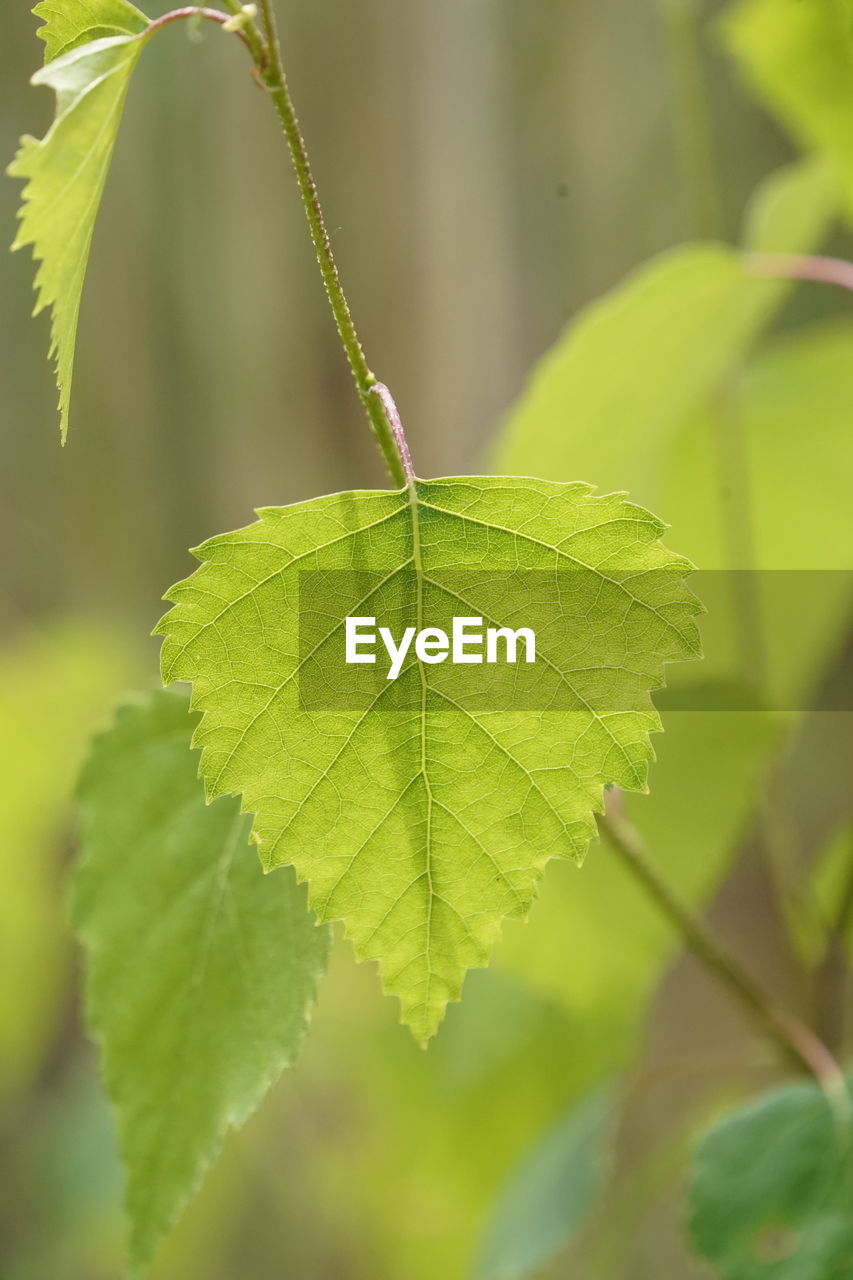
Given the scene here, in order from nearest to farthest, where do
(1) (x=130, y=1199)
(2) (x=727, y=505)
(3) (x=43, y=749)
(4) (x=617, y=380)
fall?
(1) (x=130, y=1199), (4) (x=617, y=380), (2) (x=727, y=505), (3) (x=43, y=749)

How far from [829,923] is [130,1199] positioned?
0.30 m

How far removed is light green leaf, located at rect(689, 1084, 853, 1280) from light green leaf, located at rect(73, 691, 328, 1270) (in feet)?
0.61

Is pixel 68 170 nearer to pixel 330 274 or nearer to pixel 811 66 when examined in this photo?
pixel 330 274

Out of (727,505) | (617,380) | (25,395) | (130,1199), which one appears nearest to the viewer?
(130,1199)

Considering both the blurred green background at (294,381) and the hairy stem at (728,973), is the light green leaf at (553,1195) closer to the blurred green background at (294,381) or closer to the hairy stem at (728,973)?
the hairy stem at (728,973)

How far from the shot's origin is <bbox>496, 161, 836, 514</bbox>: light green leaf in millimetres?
478

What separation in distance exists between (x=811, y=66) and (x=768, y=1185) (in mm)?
482

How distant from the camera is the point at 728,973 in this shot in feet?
1.33

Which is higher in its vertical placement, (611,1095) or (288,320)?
(288,320)

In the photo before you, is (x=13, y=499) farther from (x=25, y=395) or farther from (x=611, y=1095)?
(x=611, y=1095)

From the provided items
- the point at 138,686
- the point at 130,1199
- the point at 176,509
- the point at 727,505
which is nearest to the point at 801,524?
the point at 727,505

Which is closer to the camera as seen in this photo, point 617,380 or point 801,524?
point 617,380

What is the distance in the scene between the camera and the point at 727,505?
1.97ft

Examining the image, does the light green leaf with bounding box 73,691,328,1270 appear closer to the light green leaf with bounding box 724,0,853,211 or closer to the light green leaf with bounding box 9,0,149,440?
the light green leaf with bounding box 9,0,149,440
